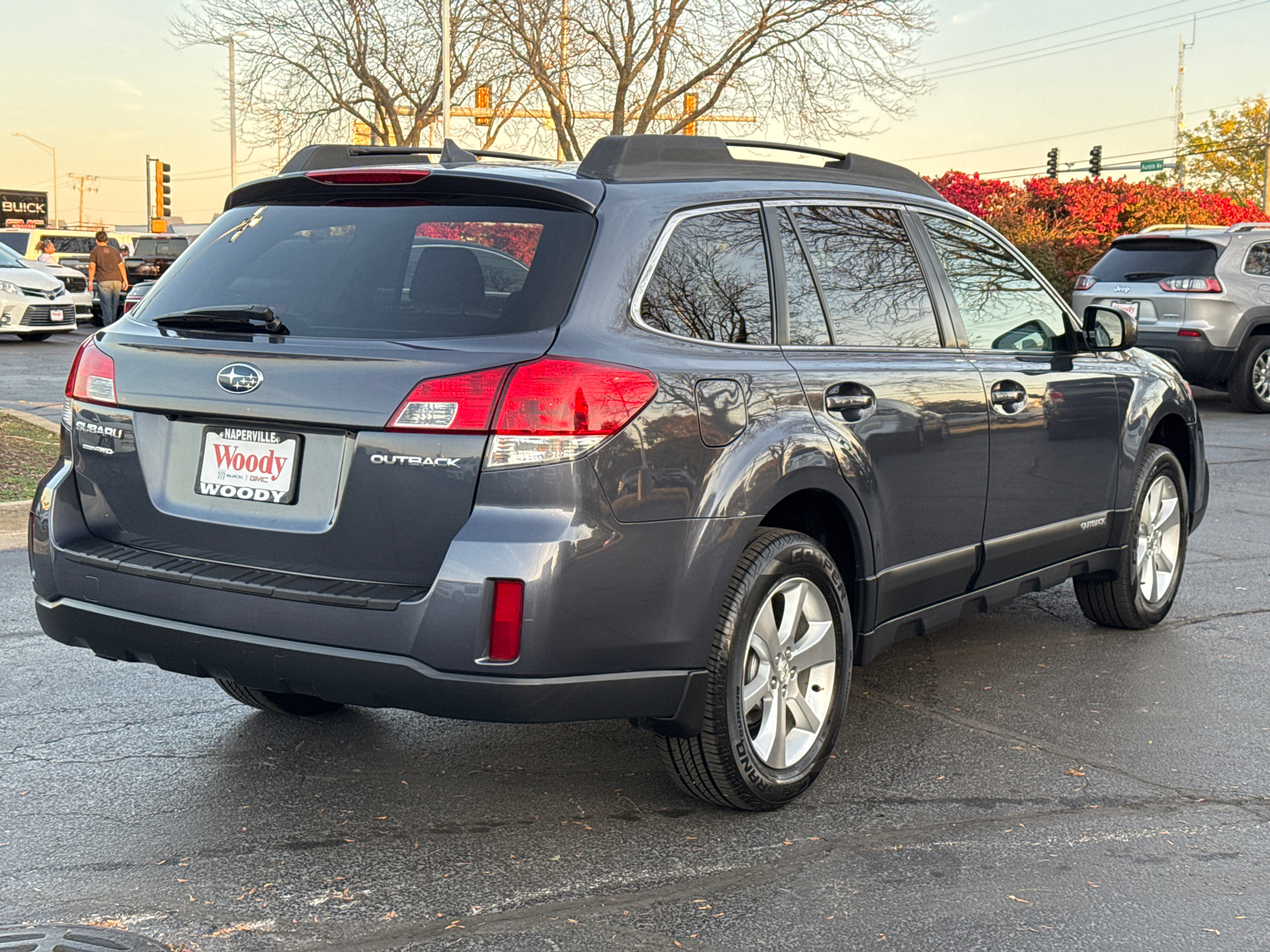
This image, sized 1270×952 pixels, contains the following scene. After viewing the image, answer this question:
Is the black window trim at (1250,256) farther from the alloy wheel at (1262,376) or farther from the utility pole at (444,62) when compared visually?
the utility pole at (444,62)

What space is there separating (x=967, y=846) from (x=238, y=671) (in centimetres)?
189

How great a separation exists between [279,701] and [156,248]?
32.9 metres

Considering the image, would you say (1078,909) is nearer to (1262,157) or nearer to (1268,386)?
(1268,386)

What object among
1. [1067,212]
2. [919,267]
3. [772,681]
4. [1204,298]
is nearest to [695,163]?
[919,267]

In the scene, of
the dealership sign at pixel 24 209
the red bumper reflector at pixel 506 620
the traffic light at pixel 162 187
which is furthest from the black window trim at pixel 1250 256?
the dealership sign at pixel 24 209

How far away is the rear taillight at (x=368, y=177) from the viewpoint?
3.74 metres

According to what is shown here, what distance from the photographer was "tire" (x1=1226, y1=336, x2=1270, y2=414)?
1524 centimetres

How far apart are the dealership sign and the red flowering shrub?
4916 centimetres

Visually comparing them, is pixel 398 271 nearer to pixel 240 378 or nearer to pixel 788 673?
pixel 240 378

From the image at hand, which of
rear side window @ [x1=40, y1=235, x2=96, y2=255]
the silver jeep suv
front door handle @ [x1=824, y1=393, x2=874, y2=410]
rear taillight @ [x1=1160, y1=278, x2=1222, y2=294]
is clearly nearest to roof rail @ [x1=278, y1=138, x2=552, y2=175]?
front door handle @ [x1=824, y1=393, x2=874, y2=410]

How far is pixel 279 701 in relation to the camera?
4641 mm

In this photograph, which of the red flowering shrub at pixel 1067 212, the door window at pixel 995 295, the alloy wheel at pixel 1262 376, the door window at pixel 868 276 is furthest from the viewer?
the red flowering shrub at pixel 1067 212

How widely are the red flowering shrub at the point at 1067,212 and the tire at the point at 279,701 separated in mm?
17375

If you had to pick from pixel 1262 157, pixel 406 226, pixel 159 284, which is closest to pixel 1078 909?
pixel 406 226
